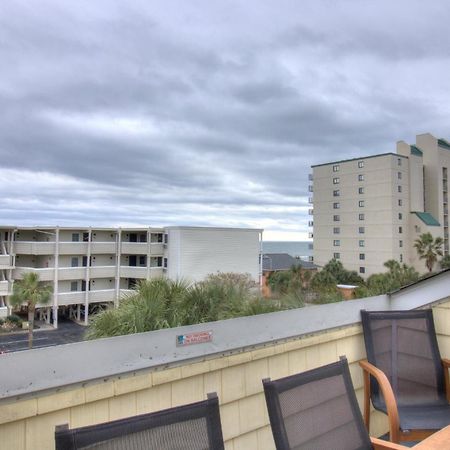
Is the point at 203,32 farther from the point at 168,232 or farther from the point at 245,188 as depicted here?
the point at 245,188

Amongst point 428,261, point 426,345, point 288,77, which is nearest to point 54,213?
point 288,77

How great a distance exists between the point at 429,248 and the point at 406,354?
36.2 meters

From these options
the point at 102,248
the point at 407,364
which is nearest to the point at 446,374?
the point at 407,364

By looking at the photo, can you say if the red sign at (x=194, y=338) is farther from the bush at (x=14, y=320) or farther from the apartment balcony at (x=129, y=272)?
the apartment balcony at (x=129, y=272)

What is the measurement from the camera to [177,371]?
1.64 meters

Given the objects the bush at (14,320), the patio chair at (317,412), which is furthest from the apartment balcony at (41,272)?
the patio chair at (317,412)

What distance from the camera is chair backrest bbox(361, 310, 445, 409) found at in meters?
2.28

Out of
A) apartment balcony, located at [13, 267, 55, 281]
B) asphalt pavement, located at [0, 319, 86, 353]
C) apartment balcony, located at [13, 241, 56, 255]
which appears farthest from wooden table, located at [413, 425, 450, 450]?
apartment balcony, located at [13, 267, 55, 281]

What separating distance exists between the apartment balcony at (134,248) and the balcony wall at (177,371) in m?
24.2

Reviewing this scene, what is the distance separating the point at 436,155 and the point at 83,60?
38.0 m

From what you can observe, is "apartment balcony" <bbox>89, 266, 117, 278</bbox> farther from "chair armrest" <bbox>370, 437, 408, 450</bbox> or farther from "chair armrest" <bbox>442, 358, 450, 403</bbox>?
"chair armrest" <bbox>370, 437, 408, 450</bbox>

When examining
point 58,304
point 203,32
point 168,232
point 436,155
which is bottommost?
point 58,304

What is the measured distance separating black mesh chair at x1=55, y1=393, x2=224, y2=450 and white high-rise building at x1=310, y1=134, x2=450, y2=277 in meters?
37.0

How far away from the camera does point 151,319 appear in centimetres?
516
